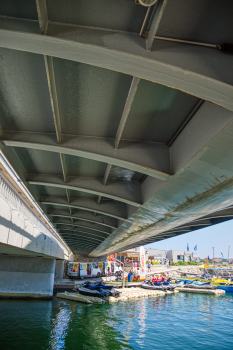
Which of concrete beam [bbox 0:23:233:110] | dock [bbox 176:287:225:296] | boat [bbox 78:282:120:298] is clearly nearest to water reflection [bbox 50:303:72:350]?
boat [bbox 78:282:120:298]

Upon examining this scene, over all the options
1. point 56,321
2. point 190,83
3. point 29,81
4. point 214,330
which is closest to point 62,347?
point 56,321

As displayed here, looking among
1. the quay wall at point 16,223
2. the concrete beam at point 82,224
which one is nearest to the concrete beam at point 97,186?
the quay wall at point 16,223

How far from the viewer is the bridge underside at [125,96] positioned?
360 centimetres

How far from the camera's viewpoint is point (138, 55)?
3.53 metres

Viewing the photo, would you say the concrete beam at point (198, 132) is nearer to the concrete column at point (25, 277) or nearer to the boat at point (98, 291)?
the concrete column at point (25, 277)

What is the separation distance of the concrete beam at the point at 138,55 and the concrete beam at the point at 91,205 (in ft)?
33.0

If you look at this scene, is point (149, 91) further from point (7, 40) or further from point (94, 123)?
point (7, 40)

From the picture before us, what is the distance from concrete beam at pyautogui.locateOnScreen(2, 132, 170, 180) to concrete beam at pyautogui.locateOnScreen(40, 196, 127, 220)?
21.7ft

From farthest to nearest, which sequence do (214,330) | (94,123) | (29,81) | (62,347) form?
(214,330) → (62,347) → (94,123) → (29,81)

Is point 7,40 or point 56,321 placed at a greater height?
point 7,40

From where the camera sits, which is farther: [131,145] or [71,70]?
[131,145]

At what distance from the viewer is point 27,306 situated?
67.5 ft

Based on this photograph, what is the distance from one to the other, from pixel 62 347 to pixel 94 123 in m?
10.7

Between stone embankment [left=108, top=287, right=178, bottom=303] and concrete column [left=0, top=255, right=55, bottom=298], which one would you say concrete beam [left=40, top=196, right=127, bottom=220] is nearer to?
concrete column [left=0, top=255, right=55, bottom=298]
